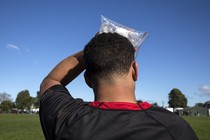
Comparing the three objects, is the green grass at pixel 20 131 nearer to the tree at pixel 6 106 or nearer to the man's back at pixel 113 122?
the man's back at pixel 113 122

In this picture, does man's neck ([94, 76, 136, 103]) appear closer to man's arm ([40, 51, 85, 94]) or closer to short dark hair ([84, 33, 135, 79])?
short dark hair ([84, 33, 135, 79])

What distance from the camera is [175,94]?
145250 millimetres

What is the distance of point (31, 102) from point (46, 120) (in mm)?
159272

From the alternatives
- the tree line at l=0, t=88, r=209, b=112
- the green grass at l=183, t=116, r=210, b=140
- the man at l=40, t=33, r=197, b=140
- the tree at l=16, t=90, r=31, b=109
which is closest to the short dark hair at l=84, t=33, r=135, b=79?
the man at l=40, t=33, r=197, b=140

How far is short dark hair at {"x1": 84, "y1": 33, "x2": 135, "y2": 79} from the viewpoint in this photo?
1.93m

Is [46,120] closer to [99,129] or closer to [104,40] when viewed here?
[99,129]

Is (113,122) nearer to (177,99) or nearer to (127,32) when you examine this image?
(127,32)

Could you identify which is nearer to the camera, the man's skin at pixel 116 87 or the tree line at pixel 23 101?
the man's skin at pixel 116 87

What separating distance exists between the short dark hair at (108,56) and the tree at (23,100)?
6168 inches

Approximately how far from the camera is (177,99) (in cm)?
14412

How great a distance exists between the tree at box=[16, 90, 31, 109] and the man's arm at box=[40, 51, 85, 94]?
15631 cm

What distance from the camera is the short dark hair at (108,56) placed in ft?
6.33

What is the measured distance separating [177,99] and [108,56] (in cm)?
14666

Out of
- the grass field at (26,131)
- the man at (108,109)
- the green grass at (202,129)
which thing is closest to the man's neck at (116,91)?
the man at (108,109)
